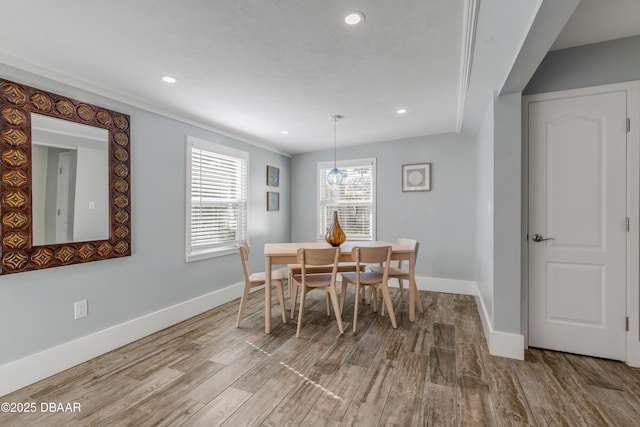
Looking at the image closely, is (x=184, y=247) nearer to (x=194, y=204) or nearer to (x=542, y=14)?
(x=194, y=204)

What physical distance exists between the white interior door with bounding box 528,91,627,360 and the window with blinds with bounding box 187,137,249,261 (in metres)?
3.46

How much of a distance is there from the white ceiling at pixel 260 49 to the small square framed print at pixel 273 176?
1.69 m

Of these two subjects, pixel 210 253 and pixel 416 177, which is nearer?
pixel 210 253

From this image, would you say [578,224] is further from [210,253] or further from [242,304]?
[210,253]

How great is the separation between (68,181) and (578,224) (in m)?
4.11

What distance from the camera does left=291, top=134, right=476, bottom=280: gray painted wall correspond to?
13.6ft

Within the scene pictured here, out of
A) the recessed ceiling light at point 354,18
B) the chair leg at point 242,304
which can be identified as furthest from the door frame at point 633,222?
the chair leg at point 242,304

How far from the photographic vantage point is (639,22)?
1.99 metres

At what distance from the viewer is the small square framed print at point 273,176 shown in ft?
15.9

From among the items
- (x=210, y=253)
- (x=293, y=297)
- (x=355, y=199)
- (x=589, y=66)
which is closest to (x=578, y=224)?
(x=589, y=66)

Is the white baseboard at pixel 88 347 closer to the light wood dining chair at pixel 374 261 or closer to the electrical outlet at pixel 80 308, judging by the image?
the electrical outlet at pixel 80 308

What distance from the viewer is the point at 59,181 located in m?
2.25

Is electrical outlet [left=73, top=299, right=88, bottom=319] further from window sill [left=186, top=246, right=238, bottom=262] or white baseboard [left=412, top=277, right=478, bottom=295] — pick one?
white baseboard [left=412, top=277, right=478, bottom=295]

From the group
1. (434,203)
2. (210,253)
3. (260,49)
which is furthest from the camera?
(434,203)
